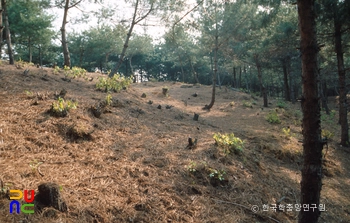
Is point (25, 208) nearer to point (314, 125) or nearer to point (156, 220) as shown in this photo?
point (156, 220)

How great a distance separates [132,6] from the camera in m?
12.8

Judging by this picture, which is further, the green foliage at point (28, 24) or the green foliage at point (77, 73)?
the green foliage at point (28, 24)

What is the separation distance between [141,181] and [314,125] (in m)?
2.61

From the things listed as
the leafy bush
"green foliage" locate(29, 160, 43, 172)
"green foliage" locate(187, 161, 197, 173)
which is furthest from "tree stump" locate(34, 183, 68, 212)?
the leafy bush

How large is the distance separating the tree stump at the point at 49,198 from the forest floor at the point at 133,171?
0.23ft

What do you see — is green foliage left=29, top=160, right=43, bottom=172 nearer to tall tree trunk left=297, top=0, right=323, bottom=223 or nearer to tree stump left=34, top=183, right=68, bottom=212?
tree stump left=34, top=183, right=68, bottom=212

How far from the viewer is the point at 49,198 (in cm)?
239

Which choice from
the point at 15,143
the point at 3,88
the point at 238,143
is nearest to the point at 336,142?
the point at 238,143

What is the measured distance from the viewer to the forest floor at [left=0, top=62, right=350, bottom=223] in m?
2.75

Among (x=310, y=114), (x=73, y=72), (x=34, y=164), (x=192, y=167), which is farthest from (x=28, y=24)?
(x=310, y=114)

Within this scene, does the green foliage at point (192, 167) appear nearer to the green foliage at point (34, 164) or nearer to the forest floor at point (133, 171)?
the forest floor at point (133, 171)

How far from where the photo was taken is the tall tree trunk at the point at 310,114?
8.23ft

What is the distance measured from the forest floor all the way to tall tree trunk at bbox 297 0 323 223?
106 centimetres

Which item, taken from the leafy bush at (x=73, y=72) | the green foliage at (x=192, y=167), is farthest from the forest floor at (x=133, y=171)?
the leafy bush at (x=73, y=72)
